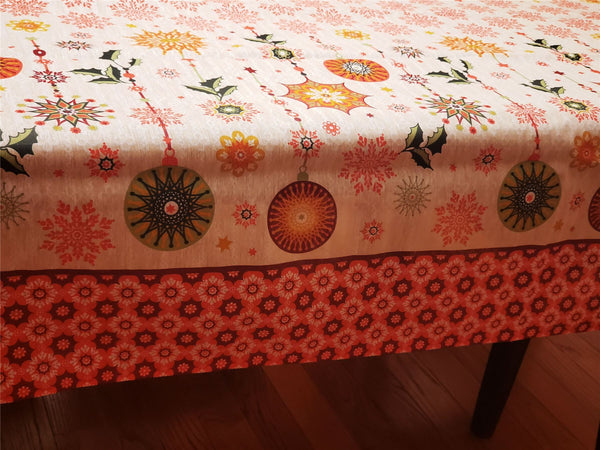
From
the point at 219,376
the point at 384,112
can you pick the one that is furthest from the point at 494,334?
the point at 219,376

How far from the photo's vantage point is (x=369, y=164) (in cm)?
66

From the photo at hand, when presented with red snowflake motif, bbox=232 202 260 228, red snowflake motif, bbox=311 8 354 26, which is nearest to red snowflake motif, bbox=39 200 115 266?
red snowflake motif, bbox=232 202 260 228

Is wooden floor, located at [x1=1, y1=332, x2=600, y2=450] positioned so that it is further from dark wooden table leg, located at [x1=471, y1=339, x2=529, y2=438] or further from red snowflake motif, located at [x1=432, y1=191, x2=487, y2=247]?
red snowflake motif, located at [x1=432, y1=191, x2=487, y2=247]

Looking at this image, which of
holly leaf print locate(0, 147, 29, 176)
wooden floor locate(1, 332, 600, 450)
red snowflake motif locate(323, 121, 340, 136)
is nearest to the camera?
holly leaf print locate(0, 147, 29, 176)

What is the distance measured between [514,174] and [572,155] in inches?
3.0

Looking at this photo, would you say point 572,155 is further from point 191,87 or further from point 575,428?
point 575,428

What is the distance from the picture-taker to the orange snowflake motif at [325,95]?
0.71 metres

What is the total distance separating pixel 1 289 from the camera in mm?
589

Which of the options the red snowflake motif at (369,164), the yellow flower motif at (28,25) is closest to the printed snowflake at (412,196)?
the red snowflake motif at (369,164)

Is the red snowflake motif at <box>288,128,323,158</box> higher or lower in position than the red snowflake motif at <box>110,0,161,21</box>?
lower

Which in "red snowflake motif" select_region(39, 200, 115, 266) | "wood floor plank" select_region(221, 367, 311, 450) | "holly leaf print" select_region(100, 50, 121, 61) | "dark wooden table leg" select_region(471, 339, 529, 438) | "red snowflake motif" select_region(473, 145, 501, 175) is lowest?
"wood floor plank" select_region(221, 367, 311, 450)

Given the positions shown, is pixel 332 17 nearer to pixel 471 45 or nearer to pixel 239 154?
pixel 471 45

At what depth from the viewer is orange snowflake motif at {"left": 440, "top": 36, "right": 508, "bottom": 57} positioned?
96cm

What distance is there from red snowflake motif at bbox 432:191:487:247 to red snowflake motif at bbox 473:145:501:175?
3 cm
